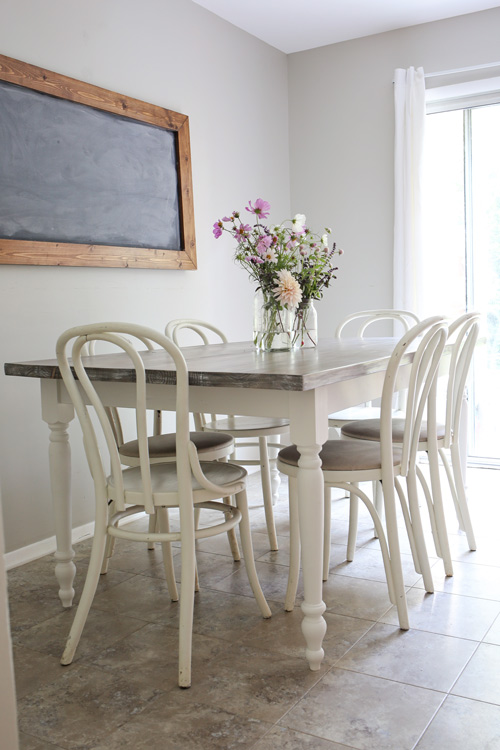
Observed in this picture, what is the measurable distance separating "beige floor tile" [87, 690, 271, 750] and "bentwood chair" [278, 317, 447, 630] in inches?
24.0

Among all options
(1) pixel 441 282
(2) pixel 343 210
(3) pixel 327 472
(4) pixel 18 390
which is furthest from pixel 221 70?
(3) pixel 327 472

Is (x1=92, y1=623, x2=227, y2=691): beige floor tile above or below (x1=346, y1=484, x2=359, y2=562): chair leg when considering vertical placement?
below

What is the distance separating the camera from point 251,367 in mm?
1966

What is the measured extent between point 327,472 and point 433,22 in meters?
Result: 3.10

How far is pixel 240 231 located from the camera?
2336mm

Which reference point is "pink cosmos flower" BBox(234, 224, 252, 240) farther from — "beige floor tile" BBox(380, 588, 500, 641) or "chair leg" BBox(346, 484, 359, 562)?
"beige floor tile" BBox(380, 588, 500, 641)

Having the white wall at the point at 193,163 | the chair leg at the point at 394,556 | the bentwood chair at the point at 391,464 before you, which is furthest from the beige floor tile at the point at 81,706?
the white wall at the point at 193,163

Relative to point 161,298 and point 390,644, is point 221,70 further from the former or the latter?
point 390,644

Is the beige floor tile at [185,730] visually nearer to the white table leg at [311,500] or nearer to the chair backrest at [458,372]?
the white table leg at [311,500]

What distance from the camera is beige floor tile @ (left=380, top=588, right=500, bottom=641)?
2.06 metres

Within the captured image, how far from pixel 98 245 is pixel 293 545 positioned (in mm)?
1588

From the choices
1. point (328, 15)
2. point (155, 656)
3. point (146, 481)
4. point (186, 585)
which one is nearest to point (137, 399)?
point (146, 481)

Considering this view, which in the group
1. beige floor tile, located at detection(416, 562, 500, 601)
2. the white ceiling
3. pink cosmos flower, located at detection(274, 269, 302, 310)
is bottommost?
beige floor tile, located at detection(416, 562, 500, 601)

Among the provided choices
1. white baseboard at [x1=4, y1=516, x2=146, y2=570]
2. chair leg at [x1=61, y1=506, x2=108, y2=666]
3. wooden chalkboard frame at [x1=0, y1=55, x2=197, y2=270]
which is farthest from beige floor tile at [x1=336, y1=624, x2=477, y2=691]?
wooden chalkboard frame at [x1=0, y1=55, x2=197, y2=270]
